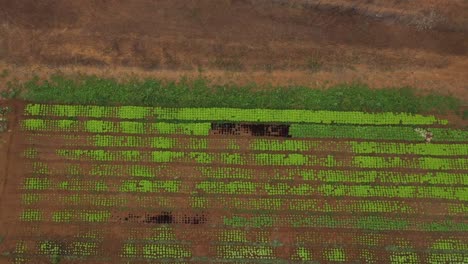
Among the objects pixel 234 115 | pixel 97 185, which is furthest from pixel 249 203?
pixel 97 185

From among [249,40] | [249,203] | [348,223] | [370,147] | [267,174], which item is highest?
[249,40]

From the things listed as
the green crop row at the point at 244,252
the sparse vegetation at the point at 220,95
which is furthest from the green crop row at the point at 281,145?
the green crop row at the point at 244,252

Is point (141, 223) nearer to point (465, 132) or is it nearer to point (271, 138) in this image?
point (271, 138)

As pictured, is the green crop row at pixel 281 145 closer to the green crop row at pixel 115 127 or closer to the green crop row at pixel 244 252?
the green crop row at pixel 115 127

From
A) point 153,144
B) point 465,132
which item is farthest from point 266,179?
point 465,132

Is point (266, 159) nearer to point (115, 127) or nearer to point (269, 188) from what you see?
point (269, 188)

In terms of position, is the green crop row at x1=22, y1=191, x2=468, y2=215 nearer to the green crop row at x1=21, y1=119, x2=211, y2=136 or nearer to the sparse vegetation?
the green crop row at x1=21, y1=119, x2=211, y2=136
